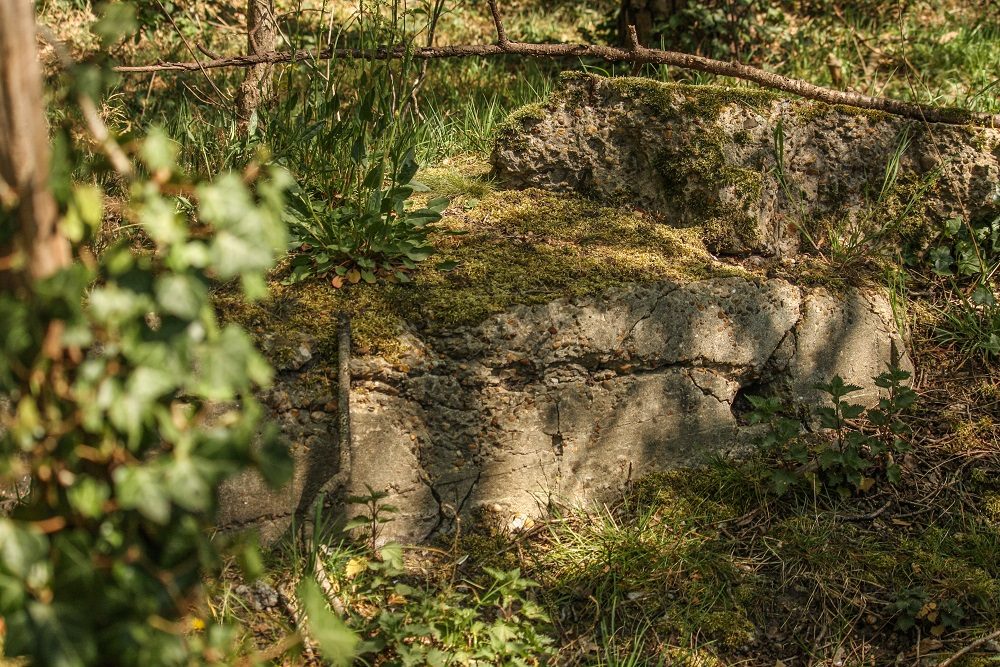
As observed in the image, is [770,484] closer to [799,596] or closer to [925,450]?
[799,596]

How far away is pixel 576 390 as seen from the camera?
3.16 metres

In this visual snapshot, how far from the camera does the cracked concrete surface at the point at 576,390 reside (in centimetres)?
301

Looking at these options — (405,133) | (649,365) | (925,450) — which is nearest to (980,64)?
(925,450)

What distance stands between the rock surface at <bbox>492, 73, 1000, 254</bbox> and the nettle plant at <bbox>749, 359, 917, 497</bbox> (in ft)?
2.81

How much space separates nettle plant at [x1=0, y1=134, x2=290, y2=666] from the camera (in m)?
1.29

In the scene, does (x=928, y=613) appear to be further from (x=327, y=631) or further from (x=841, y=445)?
(x=327, y=631)

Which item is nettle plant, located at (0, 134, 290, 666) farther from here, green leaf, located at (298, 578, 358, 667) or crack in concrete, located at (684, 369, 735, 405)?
crack in concrete, located at (684, 369, 735, 405)

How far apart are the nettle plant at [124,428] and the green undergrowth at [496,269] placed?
164cm

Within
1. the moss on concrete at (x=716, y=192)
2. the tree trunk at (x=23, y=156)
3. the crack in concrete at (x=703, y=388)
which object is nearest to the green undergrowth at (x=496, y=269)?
the moss on concrete at (x=716, y=192)

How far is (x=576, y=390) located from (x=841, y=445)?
99 cm

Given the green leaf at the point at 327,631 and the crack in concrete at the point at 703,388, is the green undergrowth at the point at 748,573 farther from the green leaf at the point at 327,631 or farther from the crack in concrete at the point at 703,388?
the green leaf at the point at 327,631

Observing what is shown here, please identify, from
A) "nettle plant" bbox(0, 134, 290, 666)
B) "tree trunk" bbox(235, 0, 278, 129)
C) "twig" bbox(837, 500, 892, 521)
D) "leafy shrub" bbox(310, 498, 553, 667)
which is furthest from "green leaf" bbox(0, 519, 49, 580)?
"tree trunk" bbox(235, 0, 278, 129)

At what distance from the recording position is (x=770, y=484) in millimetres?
3117

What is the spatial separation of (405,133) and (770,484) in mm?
1939
